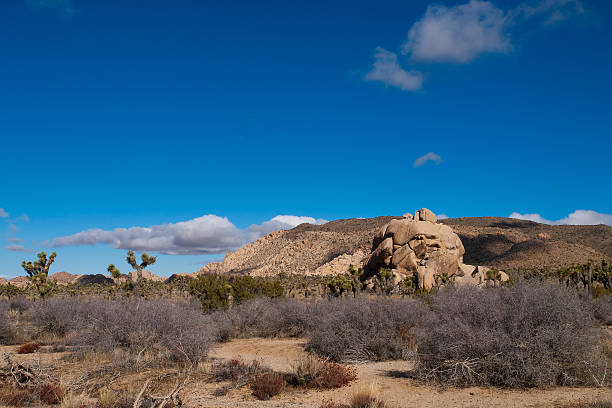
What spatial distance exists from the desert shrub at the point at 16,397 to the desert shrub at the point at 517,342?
9019 millimetres

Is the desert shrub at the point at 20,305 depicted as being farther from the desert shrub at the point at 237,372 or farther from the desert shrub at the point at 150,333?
the desert shrub at the point at 237,372

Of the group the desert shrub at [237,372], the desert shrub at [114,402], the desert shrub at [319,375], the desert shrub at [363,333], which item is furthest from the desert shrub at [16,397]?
the desert shrub at [363,333]

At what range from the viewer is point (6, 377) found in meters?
11.3

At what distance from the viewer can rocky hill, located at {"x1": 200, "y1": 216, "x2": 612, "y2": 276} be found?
75000mm

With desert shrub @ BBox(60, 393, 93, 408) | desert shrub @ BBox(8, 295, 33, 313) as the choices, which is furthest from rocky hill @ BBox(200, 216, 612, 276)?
desert shrub @ BBox(60, 393, 93, 408)

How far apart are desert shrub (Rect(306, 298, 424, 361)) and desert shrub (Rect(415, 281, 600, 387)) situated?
11.9ft

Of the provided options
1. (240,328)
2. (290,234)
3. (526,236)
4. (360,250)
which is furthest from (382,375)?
(290,234)

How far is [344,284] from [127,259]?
1820cm

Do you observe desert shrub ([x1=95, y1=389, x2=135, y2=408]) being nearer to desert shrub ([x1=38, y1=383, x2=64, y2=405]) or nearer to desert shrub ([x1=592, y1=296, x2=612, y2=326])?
desert shrub ([x1=38, y1=383, x2=64, y2=405])

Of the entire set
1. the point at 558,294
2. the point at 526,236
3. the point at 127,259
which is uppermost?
the point at 526,236

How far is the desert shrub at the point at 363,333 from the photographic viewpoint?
14.9 meters

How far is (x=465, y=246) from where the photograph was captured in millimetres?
88438

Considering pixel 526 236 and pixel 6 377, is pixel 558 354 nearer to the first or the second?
pixel 6 377

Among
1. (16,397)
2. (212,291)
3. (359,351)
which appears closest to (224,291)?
(212,291)
